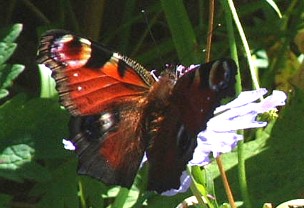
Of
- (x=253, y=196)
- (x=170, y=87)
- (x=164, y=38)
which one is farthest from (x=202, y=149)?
(x=164, y=38)

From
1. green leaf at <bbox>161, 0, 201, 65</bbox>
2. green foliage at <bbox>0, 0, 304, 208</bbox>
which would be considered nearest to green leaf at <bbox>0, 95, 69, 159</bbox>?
green foliage at <bbox>0, 0, 304, 208</bbox>

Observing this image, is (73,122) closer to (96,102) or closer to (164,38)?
(96,102)

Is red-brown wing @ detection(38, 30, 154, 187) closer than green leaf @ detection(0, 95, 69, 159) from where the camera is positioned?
Yes

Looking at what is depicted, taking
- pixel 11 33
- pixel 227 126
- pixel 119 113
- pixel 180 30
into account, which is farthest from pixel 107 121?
pixel 11 33

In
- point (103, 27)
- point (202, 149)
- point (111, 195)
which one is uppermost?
point (202, 149)

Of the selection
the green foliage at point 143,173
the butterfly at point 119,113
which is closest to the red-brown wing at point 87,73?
the butterfly at point 119,113

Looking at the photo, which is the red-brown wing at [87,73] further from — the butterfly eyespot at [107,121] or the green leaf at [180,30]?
the green leaf at [180,30]

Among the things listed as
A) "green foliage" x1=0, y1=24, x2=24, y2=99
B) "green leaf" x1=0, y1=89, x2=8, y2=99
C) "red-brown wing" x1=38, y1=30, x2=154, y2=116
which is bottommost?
"green leaf" x1=0, y1=89, x2=8, y2=99

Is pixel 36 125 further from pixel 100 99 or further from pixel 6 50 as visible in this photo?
pixel 100 99

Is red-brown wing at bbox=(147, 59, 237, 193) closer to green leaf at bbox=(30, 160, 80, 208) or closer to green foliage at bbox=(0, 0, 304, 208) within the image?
green foliage at bbox=(0, 0, 304, 208)
